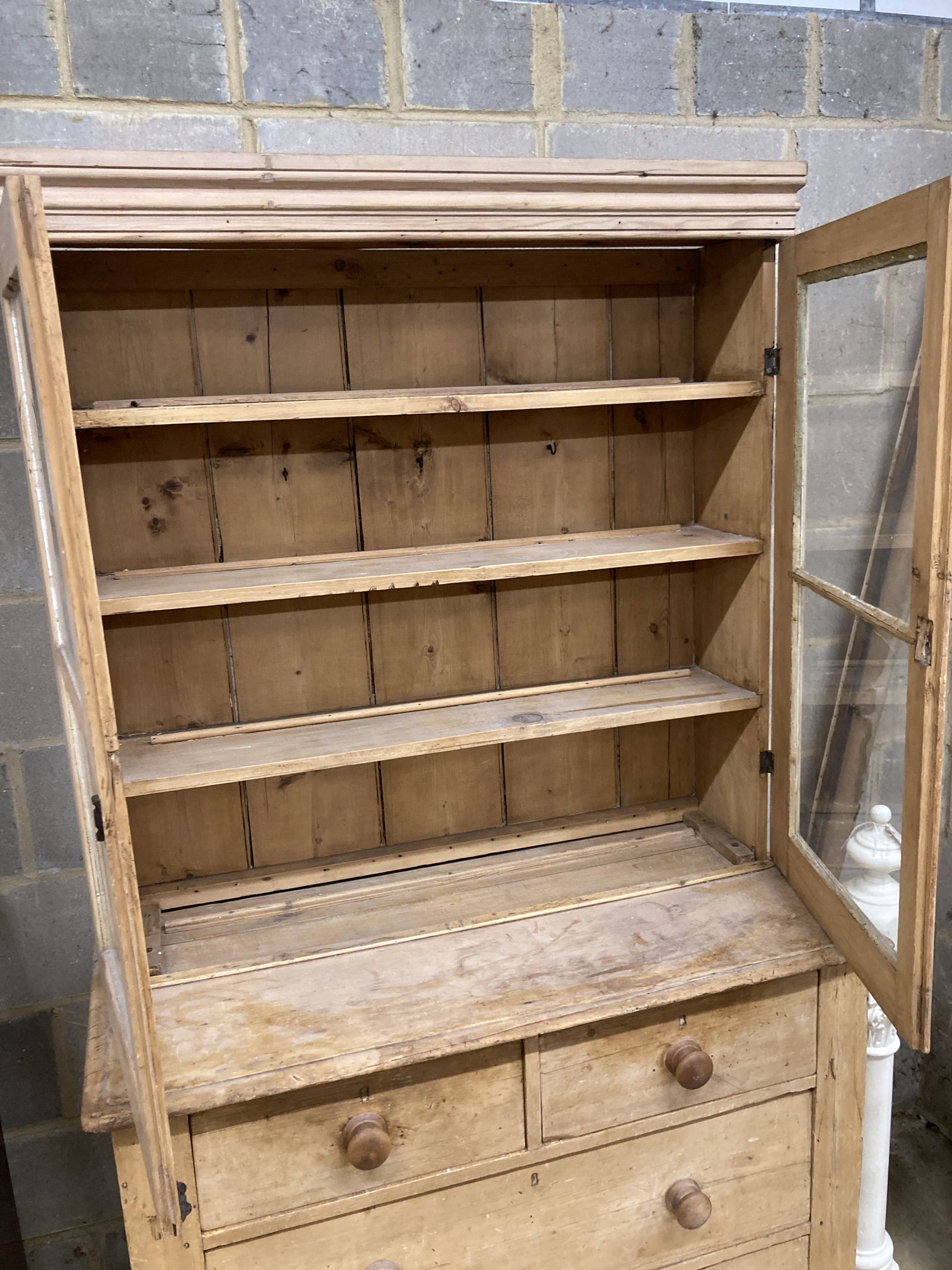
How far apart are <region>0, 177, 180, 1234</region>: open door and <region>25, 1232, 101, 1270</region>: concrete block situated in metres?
0.91

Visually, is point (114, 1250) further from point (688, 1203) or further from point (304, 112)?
point (304, 112)

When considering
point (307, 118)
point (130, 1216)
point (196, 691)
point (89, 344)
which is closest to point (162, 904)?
point (196, 691)

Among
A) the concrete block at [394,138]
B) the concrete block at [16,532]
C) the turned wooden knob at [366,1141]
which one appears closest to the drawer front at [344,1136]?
the turned wooden knob at [366,1141]

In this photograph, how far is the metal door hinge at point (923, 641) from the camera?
1176 mm

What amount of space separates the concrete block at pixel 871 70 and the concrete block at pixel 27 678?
1.65 meters

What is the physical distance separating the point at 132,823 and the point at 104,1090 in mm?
475

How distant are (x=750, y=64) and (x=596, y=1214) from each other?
1.91 m

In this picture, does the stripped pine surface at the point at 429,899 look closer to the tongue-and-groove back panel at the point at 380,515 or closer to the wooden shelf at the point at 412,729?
the tongue-and-groove back panel at the point at 380,515

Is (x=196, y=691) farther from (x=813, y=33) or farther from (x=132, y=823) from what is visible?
(x=813, y=33)

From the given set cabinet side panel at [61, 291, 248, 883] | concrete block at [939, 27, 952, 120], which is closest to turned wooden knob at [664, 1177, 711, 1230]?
cabinet side panel at [61, 291, 248, 883]

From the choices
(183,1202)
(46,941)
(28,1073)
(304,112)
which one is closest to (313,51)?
(304,112)

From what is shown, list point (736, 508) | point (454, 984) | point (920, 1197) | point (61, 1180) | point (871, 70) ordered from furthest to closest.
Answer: point (920, 1197)
point (61, 1180)
point (871, 70)
point (736, 508)
point (454, 984)

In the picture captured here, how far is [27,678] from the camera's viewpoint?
167 centimetres

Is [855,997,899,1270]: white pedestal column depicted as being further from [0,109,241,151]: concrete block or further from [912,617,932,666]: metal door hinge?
[0,109,241,151]: concrete block
